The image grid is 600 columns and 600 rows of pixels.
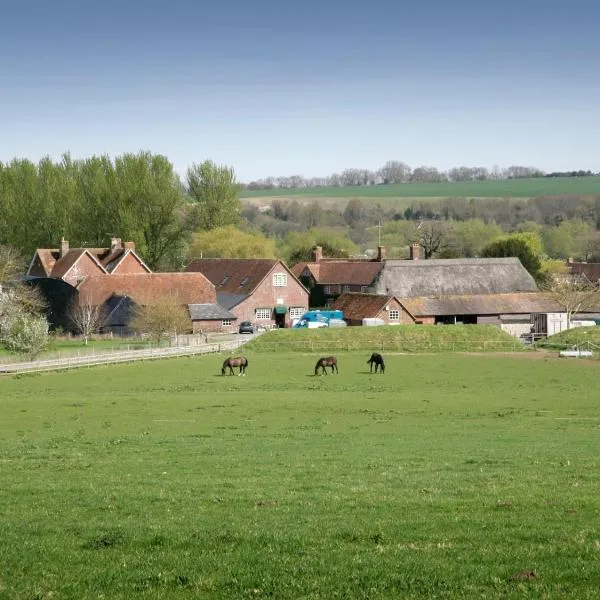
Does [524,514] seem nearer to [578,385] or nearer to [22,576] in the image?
[22,576]

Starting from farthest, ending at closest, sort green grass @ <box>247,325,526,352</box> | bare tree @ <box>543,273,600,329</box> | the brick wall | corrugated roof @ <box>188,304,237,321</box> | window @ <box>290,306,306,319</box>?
window @ <box>290,306,306,319</box>, the brick wall, bare tree @ <box>543,273,600,329</box>, corrugated roof @ <box>188,304,237,321</box>, green grass @ <box>247,325,526,352</box>

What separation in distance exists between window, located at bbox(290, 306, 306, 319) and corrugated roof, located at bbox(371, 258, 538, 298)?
6955mm

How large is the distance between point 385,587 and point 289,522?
389 centimetres

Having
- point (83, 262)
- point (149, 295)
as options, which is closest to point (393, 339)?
point (149, 295)

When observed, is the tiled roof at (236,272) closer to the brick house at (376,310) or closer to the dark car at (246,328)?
the dark car at (246,328)

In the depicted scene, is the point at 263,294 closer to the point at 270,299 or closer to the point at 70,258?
the point at 270,299

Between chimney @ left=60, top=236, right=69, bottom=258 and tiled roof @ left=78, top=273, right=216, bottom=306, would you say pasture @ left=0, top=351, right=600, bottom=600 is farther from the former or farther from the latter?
chimney @ left=60, top=236, right=69, bottom=258

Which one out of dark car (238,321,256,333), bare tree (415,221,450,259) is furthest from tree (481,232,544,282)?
dark car (238,321,256,333)

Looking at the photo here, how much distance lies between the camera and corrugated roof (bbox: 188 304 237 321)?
280 ft

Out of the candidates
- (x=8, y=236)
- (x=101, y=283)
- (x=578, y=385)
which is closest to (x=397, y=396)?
(x=578, y=385)

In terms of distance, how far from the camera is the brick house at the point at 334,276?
4001 inches

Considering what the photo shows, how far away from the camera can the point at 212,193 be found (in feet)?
404

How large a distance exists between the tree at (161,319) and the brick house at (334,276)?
26.0 meters

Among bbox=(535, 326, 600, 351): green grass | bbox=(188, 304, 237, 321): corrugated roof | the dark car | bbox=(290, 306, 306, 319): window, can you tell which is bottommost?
bbox=(535, 326, 600, 351): green grass
